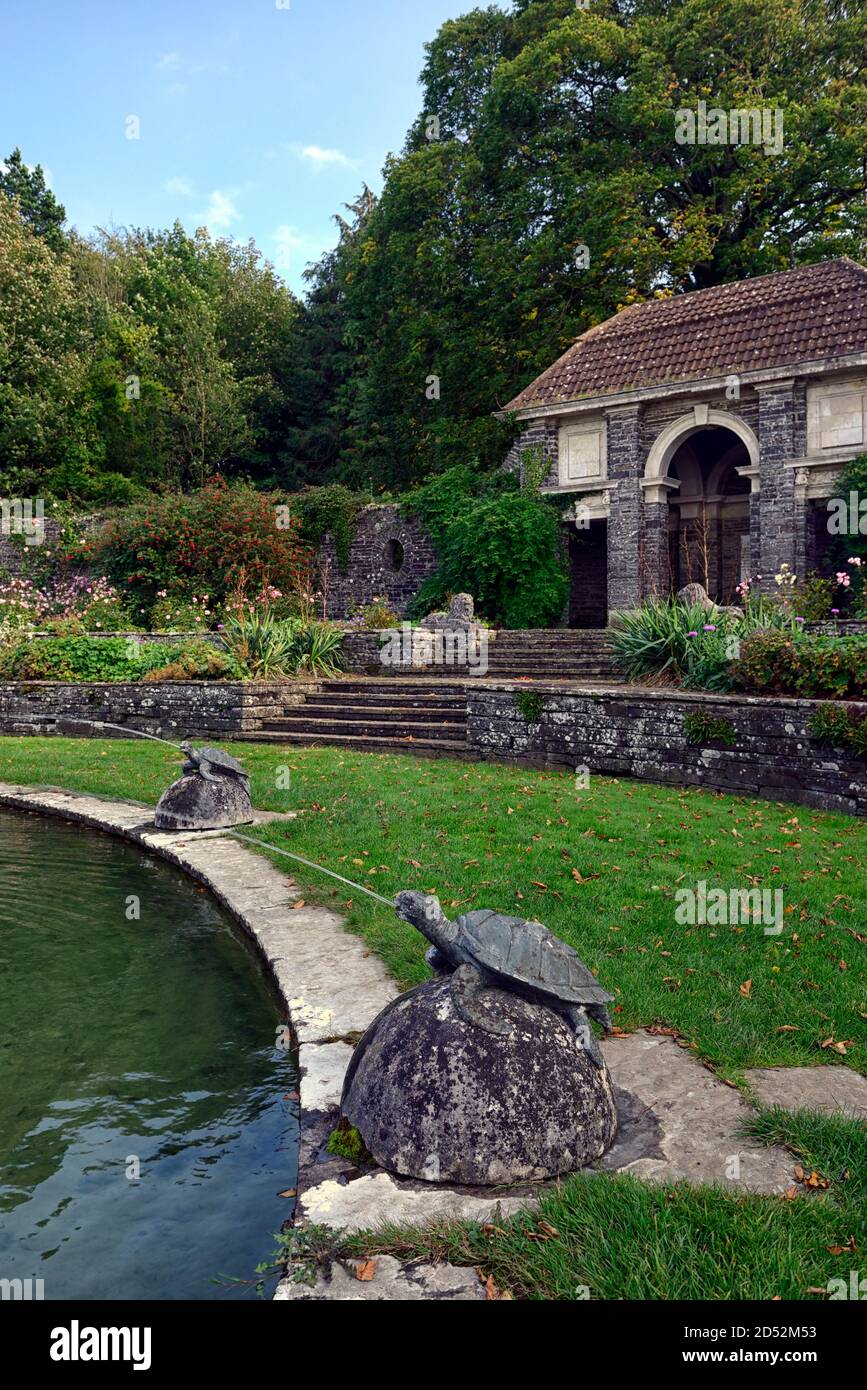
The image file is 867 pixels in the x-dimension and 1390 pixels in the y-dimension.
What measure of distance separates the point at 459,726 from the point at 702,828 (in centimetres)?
573

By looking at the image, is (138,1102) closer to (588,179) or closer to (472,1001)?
(472,1001)

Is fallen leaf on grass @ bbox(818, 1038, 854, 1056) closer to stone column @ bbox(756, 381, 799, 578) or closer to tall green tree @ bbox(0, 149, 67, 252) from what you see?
stone column @ bbox(756, 381, 799, 578)

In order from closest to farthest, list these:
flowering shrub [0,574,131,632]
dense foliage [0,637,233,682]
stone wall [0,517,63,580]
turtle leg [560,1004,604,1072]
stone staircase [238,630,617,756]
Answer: turtle leg [560,1004,604,1072], stone staircase [238,630,617,756], dense foliage [0,637,233,682], flowering shrub [0,574,131,632], stone wall [0,517,63,580]

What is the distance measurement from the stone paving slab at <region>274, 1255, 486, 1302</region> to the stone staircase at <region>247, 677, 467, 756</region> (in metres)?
10.2

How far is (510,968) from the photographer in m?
3.35

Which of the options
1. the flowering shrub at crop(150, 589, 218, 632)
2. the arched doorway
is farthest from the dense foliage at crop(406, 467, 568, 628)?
the flowering shrub at crop(150, 589, 218, 632)

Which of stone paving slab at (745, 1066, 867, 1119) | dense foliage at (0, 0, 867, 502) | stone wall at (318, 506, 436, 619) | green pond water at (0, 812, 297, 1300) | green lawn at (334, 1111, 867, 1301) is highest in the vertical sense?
dense foliage at (0, 0, 867, 502)

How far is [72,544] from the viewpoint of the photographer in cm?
2731

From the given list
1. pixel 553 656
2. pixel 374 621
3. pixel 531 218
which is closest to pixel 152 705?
pixel 374 621

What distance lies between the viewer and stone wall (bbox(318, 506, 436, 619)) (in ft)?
78.8

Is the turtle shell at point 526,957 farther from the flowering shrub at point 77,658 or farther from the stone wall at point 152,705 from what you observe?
the flowering shrub at point 77,658

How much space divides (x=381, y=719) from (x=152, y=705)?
4.24m

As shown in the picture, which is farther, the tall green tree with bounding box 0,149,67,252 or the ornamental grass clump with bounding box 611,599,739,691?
the tall green tree with bounding box 0,149,67,252

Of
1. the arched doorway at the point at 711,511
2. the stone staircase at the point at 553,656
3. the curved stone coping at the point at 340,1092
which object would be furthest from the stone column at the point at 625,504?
the curved stone coping at the point at 340,1092
